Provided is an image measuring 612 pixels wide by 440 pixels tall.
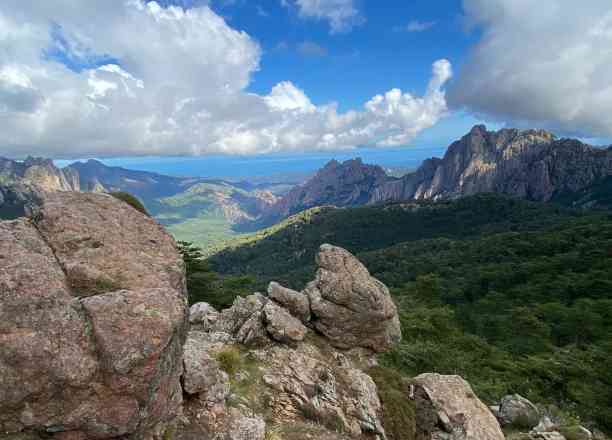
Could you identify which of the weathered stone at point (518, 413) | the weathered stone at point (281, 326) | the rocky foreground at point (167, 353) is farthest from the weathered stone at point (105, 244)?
the weathered stone at point (518, 413)

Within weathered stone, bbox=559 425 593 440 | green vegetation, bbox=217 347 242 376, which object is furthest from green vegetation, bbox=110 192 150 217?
weathered stone, bbox=559 425 593 440

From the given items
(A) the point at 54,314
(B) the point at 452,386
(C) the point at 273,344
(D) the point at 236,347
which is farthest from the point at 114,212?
(B) the point at 452,386

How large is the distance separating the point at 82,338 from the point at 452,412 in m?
16.6

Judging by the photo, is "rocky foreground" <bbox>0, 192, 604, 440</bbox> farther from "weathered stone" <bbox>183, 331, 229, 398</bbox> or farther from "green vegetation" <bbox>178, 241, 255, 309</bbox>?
"green vegetation" <bbox>178, 241, 255, 309</bbox>

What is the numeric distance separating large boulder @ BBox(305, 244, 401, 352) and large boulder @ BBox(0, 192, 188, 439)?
10347 mm

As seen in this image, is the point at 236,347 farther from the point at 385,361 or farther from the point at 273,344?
the point at 385,361

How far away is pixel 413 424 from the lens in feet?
52.3

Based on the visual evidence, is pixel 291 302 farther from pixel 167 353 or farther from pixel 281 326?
pixel 167 353

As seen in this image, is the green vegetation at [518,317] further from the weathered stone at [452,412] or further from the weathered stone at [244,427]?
the weathered stone at [244,427]

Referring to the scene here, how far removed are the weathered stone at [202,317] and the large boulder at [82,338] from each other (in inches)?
488

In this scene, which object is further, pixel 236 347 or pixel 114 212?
pixel 236 347

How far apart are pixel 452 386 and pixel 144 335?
53.9 feet

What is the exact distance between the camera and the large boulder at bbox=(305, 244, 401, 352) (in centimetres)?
1984

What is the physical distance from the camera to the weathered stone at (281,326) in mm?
17250
